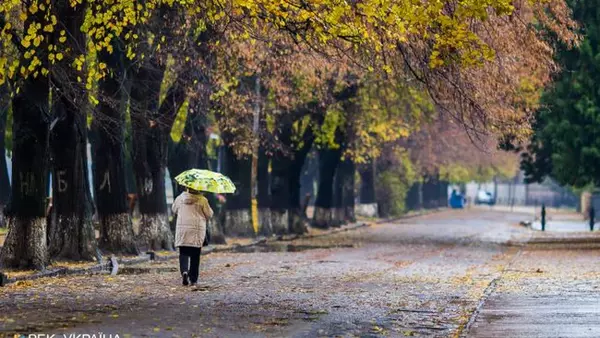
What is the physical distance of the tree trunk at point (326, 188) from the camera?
60.2 metres

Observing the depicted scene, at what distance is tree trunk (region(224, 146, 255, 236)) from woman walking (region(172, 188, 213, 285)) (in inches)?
909

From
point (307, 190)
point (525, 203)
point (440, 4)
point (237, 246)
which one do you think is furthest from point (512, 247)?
point (525, 203)

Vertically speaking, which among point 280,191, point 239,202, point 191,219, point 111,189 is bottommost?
point 191,219

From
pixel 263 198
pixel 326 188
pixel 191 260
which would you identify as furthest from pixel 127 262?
pixel 326 188

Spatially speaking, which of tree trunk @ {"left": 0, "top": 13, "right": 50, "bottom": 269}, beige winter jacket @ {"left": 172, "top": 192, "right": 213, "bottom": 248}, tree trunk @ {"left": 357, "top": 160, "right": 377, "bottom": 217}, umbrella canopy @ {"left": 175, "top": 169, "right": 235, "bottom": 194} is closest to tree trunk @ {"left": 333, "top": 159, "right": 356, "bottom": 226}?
tree trunk @ {"left": 357, "top": 160, "right": 377, "bottom": 217}

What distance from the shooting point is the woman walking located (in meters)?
23.0

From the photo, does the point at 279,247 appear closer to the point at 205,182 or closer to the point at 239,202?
the point at 239,202

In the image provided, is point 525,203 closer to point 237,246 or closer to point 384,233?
point 384,233

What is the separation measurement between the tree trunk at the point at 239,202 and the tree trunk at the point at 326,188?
13.1 meters

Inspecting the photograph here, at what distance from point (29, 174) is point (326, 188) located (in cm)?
3578

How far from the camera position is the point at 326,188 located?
201 ft

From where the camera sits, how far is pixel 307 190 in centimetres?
11031

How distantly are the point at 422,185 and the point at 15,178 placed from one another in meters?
86.6

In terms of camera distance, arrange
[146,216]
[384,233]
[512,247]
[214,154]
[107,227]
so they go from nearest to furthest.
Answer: [107,227] → [146,216] → [512,247] → [384,233] → [214,154]
